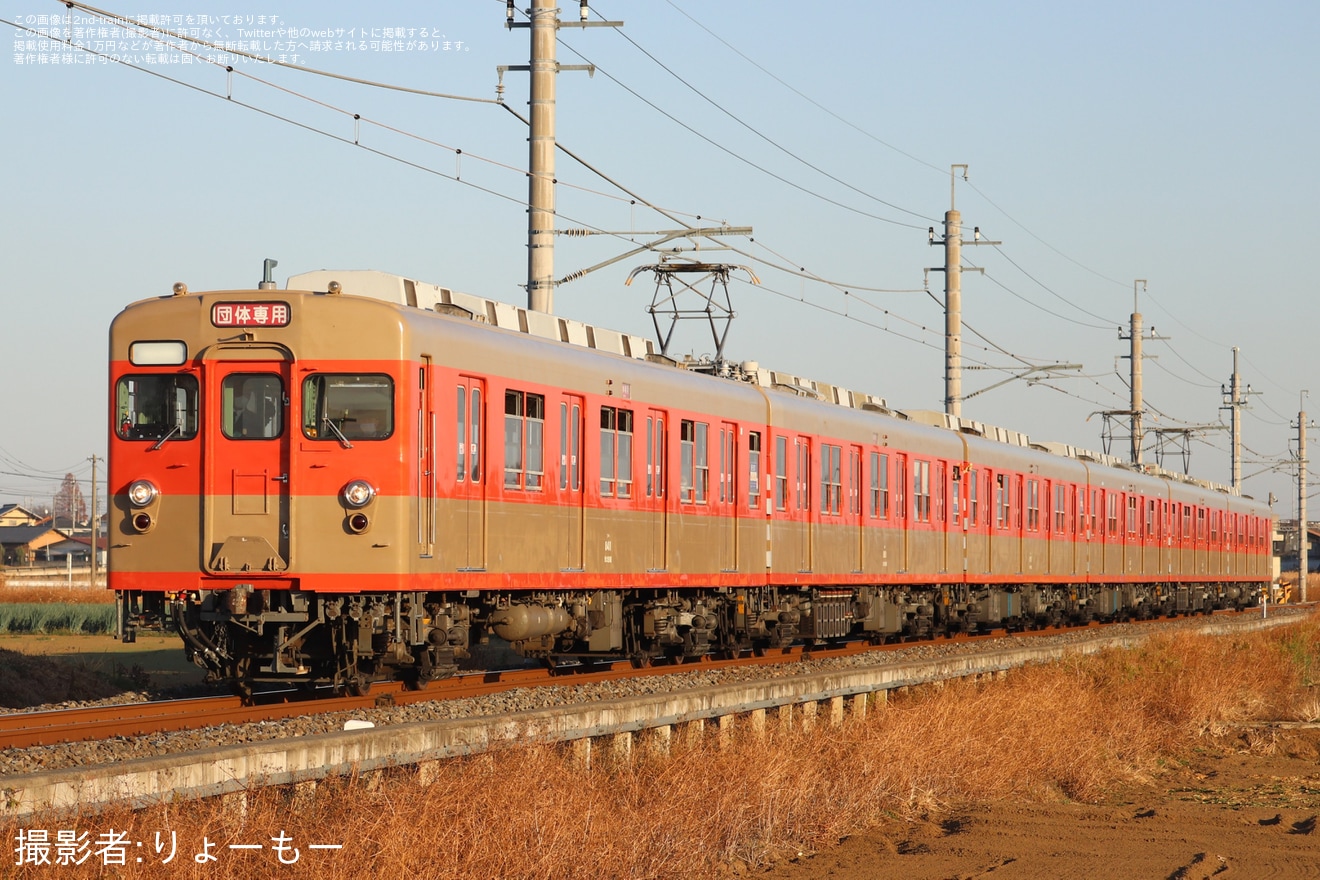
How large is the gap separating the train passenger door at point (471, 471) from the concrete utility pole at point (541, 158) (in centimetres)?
403

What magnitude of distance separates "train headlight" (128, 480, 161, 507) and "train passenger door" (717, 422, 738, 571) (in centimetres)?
788

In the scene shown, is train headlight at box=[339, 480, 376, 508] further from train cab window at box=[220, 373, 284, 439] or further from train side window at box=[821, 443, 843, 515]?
train side window at box=[821, 443, 843, 515]

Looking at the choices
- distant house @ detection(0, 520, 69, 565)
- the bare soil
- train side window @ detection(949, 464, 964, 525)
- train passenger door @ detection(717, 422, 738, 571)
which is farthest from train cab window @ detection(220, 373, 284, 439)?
distant house @ detection(0, 520, 69, 565)

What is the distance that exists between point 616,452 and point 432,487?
3.92m

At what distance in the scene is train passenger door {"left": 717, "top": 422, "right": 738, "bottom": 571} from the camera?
20875mm

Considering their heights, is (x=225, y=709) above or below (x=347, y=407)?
below

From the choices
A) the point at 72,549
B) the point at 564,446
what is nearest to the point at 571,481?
the point at 564,446

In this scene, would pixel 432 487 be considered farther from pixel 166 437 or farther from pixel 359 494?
pixel 166 437

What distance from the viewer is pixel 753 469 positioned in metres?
21.8

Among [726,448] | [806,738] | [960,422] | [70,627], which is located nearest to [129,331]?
[806,738]

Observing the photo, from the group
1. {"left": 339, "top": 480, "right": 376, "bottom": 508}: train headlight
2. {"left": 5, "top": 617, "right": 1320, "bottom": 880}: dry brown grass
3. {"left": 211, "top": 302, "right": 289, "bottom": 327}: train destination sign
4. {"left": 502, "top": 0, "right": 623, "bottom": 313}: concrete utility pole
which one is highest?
{"left": 502, "top": 0, "right": 623, "bottom": 313}: concrete utility pole

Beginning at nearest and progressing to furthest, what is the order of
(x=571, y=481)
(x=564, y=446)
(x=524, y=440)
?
(x=524, y=440)
(x=564, y=446)
(x=571, y=481)

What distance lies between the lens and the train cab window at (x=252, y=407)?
14602 mm

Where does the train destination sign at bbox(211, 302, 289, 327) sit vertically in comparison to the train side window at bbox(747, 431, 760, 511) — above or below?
above
